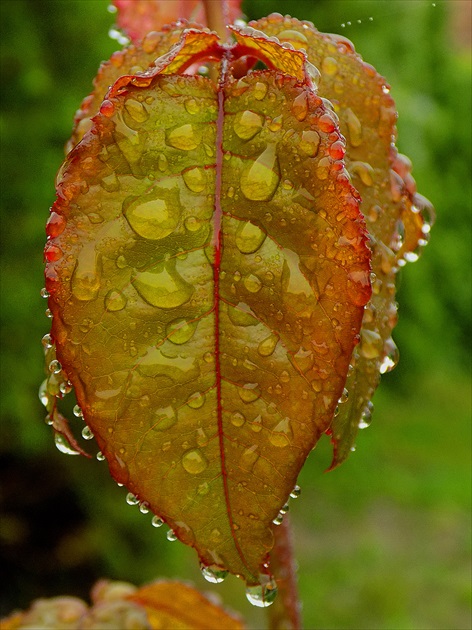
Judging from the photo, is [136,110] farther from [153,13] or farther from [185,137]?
Result: [153,13]

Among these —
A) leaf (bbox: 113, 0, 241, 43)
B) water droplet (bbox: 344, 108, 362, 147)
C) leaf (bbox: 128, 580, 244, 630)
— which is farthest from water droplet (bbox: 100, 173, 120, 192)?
leaf (bbox: 128, 580, 244, 630)

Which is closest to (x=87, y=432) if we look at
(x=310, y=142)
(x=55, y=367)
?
(x=55, y=367)

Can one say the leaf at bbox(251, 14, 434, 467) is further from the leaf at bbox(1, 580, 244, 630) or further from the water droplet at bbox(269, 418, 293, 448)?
the leaf at bbox(1, 580, 244, 630)

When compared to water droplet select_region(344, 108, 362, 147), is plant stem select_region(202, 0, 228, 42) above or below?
above

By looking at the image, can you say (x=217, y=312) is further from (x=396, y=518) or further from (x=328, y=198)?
(x=396, y=518)

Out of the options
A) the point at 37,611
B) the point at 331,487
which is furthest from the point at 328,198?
the point at 331,487

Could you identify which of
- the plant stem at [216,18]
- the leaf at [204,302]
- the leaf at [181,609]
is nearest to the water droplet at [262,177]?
the leaf at [204,302]

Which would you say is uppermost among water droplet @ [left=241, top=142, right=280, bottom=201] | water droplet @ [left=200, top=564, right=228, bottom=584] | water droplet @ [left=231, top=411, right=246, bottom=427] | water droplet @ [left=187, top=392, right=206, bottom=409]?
water droplet @ [left=241, top=142, right=280, bottom=201]
